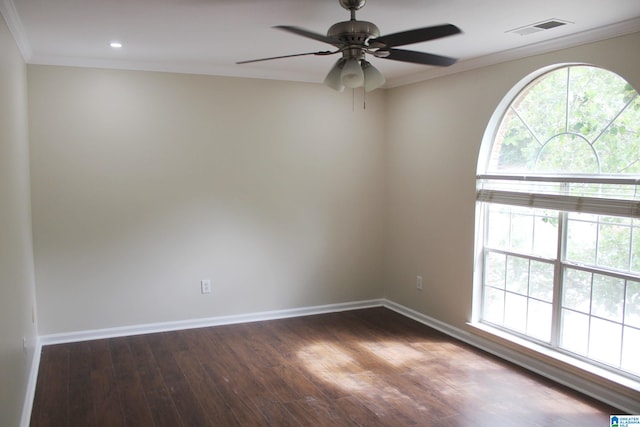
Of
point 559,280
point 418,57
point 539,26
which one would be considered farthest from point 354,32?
point 559,280

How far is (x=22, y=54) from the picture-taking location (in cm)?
379

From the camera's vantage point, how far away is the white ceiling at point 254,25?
2783mm

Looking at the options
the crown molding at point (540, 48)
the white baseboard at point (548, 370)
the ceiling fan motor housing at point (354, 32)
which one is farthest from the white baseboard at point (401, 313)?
the ceiling fan motor housing at point (354, 32)

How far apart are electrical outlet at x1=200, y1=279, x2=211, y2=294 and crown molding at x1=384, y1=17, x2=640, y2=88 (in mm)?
2754

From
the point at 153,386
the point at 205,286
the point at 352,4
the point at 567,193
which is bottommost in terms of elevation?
the point at 153,386

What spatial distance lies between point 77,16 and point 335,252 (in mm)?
3220

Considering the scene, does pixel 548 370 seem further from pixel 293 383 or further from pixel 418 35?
pixel 418 35

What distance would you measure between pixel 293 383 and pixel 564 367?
1.88m

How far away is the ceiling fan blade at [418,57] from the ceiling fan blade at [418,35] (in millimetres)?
153

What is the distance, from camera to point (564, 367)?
3.51 m

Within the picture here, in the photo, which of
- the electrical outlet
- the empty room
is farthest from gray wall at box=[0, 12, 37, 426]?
the electrical outlet

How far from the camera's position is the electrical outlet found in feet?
15.7

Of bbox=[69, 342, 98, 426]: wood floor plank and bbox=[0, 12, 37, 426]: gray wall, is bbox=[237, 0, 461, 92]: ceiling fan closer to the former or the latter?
bbox=[0, 12, 37, 426]: gray wall

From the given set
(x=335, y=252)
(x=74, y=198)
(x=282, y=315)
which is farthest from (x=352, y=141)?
(x=74, y=198)
